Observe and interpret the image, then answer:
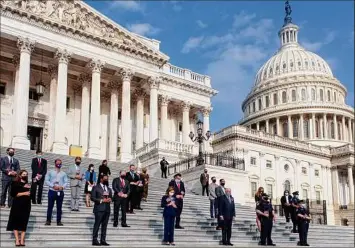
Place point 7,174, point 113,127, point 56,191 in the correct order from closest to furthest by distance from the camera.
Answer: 1. point 56,191
2. point 7,174
3. point 113,127

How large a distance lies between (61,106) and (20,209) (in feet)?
77.1

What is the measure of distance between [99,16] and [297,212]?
2568 centimetres

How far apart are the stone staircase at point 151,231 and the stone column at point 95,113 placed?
12.0 m

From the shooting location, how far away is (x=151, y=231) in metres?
16.0

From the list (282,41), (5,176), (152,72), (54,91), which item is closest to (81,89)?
(54,91)

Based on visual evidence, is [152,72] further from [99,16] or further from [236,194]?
[236,194]

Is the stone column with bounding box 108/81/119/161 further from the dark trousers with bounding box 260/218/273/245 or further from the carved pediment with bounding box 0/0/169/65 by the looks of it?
the dark trousers with bounding box 260/218/273/245

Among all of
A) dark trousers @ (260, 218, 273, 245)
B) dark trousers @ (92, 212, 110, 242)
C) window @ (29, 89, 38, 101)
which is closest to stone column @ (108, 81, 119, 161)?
window @ (29, 89, 38, 101)

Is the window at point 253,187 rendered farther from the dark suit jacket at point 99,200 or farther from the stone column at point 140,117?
the dark suit jacket at point 99,200

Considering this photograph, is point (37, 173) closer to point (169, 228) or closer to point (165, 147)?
point (169, 228)

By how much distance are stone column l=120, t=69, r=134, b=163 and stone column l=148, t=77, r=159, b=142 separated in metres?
2.14

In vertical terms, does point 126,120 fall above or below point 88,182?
above

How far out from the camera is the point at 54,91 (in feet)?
126

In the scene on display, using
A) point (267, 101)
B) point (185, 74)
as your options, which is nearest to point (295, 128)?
point (267, 101)
